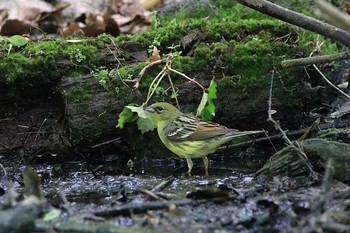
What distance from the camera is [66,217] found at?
418cm

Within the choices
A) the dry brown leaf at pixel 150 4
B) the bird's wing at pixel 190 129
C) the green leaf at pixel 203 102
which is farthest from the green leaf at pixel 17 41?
the dry brown leaf at pixel 150 4

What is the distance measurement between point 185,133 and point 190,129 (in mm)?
75

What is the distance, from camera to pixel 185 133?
650 cm

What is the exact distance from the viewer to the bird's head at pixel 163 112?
6.45m

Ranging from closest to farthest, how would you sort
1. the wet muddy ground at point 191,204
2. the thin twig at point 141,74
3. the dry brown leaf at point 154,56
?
the wet muddy ground at point 191,204 → the thin twig at point 141,74 → the dry brown leaf at point 154,56

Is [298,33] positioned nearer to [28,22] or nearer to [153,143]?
[153,143]

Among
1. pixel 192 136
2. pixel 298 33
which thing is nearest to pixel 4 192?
pixel 192 136

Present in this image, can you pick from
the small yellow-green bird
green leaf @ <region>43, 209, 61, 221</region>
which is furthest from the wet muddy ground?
the small yellow-green bird

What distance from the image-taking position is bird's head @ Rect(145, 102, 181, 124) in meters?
6.45

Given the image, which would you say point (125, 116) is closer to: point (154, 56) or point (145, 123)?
point (145, 123)

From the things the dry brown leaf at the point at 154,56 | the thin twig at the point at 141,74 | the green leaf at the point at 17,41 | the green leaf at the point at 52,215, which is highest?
the green leaf at the point at 17,41

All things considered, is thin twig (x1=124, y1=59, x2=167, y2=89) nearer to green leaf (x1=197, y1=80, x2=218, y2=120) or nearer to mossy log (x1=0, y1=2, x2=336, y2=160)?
mossy log (x1=0, y1=2, x2=336, y2=160)

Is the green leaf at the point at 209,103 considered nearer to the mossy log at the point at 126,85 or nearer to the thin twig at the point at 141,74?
the mossy log at the point at 126,85

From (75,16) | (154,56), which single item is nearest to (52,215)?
(154,56)
